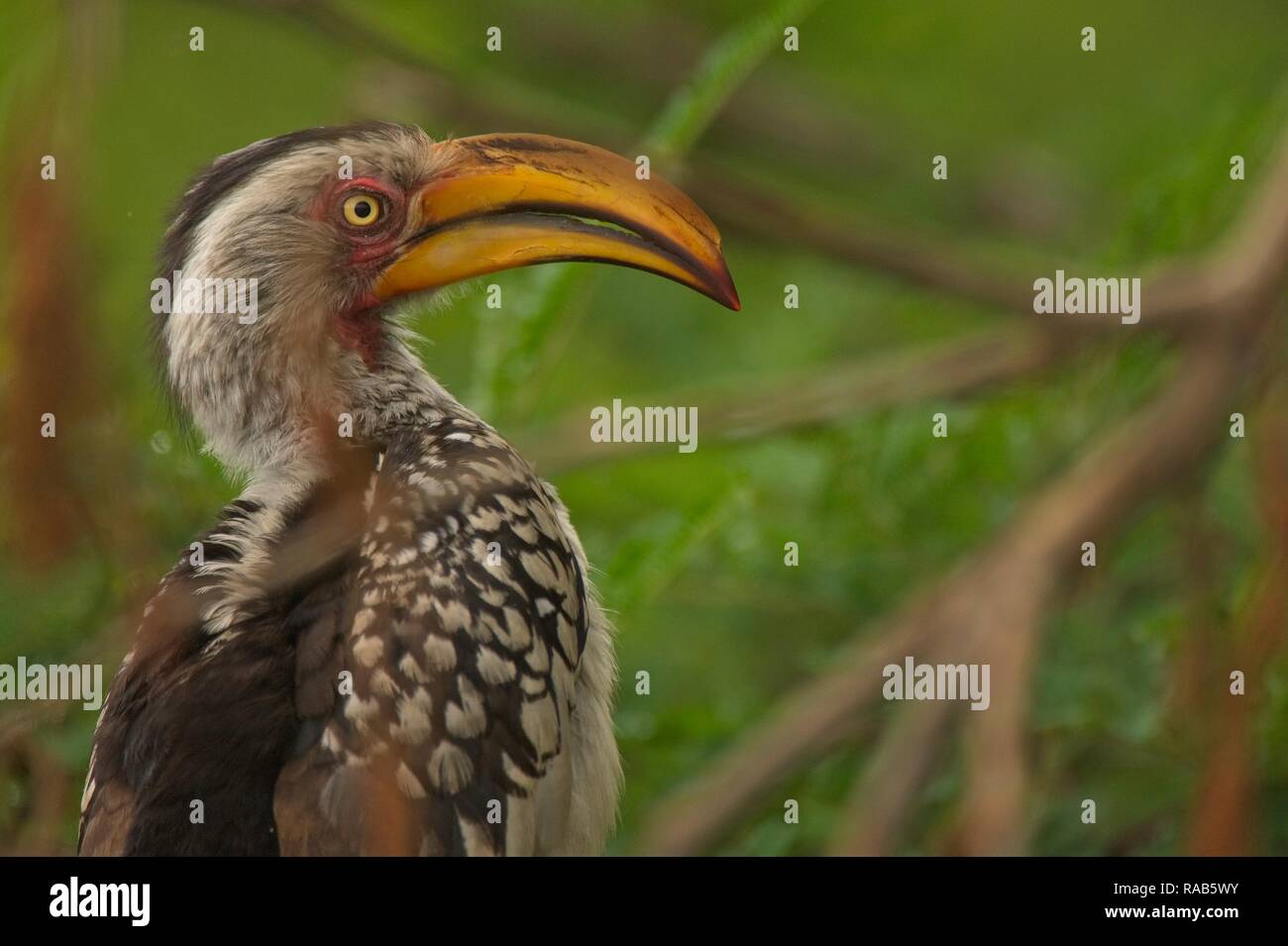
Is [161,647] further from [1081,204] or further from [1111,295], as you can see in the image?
[1081,204]

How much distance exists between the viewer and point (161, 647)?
10.4 ft

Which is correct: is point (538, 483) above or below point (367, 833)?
above

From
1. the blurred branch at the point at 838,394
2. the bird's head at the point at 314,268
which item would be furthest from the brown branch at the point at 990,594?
the bird's head at the point at 314,268

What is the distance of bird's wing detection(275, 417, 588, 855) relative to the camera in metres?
2.99

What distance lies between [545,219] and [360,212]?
0.53m

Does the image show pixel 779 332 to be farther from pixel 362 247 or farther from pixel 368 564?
pixel 368 564

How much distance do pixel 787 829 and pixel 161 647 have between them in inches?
56.9

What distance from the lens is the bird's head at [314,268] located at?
11.3ft

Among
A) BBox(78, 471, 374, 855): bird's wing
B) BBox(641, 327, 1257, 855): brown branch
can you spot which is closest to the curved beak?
BBox(78, 471, 374, 855): bird's wing

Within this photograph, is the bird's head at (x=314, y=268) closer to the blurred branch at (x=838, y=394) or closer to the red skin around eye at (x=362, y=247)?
the red skin around eye at (x=362, y=247)

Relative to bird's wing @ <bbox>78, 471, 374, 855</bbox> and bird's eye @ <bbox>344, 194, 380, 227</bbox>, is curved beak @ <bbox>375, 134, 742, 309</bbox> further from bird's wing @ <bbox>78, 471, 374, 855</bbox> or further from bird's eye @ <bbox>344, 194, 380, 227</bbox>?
bird's wing @ <bbox>78, 471, 374, 855</bbox>

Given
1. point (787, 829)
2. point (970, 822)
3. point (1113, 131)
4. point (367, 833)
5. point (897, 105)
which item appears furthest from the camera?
point (897, 105)

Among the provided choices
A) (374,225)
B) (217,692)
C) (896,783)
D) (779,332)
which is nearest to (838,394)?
(374,225)
